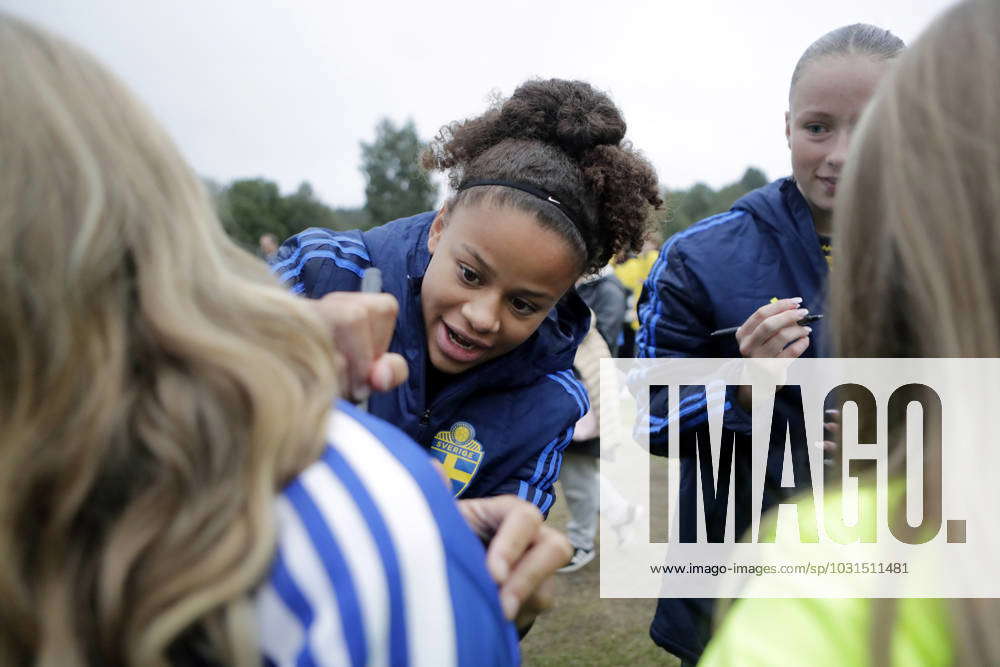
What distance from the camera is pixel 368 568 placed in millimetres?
763

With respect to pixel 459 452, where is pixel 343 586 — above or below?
above

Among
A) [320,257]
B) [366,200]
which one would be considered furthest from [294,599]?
[366,200]

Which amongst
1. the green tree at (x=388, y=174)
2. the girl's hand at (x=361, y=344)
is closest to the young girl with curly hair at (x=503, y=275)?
the girl's hand at (x=361, y=344)

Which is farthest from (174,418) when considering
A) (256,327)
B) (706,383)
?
(706,383)

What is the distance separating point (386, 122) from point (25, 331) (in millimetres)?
43635

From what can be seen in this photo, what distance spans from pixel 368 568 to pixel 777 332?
4.72ft

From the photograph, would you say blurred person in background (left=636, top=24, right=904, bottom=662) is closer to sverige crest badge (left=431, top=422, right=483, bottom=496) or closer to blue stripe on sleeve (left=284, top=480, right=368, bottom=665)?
sverige crest badge (left=431, top=422, right=483, bottom=496)

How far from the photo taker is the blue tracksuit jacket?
2.12 m

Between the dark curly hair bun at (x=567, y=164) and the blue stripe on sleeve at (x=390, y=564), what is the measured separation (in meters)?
1.35

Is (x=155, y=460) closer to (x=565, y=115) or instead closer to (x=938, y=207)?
(x=938, y=207)

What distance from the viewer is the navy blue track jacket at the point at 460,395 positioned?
193 cm

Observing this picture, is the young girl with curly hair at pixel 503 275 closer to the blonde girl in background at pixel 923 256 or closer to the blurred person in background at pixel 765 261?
the blurred person in background at pixel 765 261

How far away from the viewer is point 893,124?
0.81 metres

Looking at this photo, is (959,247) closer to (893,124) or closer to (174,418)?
(893,124)
